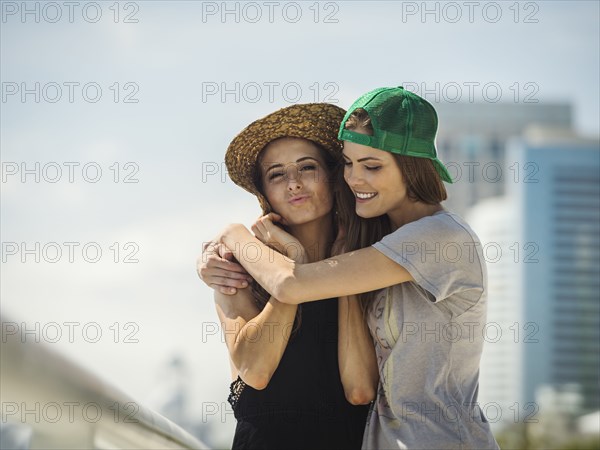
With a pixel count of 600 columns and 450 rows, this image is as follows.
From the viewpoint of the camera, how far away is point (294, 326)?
10.4 feet

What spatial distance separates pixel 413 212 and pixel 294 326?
589 mm

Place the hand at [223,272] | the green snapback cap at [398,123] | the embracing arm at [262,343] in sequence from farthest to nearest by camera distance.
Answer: the hand at [223,272], the embracing arm at [262,343], the green snapback cap at [398,123]

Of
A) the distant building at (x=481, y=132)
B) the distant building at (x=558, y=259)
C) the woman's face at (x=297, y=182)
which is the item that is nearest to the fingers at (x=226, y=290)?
the woman's face at (x=297, y=182)

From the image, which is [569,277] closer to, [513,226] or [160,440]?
[513,226]

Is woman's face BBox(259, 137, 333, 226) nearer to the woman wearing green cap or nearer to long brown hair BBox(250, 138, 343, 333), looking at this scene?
long brown hair BBox(250, 138, 343, 333)

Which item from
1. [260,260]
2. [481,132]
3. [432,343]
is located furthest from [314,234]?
[481,132]

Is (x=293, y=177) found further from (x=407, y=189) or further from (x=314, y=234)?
(x=407, y=189)

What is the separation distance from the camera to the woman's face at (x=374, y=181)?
9.61 ft

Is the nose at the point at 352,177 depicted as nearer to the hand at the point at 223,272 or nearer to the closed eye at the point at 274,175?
the closed eye at the point at 274,175

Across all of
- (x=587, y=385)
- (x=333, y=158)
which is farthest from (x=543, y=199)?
(x=333, y=158)

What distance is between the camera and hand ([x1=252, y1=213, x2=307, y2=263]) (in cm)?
314

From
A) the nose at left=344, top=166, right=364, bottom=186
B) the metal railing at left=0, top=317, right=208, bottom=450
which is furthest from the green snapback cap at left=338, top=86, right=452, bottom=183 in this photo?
the metal railing at left=0, top=317, right=208, bottom=450

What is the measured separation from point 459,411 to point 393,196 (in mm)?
725

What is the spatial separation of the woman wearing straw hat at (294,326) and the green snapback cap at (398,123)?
0.34m
